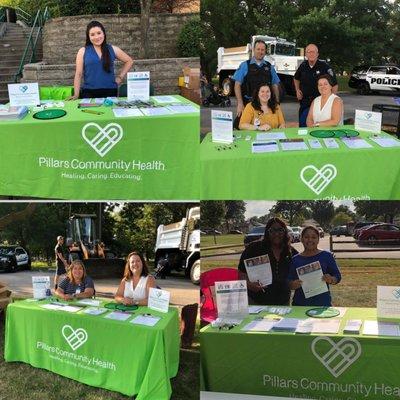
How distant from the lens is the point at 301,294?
304 centimetres

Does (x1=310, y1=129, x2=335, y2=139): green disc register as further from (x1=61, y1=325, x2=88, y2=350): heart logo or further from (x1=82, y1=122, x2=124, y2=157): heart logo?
(x1=61, y1=325, x2=88, y2=350): heart logo

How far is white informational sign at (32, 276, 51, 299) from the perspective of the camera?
3369 millimetres

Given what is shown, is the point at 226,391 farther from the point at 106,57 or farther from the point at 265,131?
the point at 106,57

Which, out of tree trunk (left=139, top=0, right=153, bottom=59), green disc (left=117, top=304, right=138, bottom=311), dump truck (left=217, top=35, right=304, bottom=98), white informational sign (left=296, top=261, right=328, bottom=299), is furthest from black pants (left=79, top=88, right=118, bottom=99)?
white informational sign (left=296, top=261, right=328, bottom=299)

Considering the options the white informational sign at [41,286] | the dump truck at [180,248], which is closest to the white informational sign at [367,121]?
the dump truck at [180,248]

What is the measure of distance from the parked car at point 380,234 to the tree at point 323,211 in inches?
9.3

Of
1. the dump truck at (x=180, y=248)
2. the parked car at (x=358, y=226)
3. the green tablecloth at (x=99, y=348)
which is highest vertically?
the parked car at (x=358, y=226)

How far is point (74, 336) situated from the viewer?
10.7ft

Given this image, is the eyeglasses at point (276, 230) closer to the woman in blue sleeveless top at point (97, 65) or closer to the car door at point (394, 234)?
the car door at point (394, 234)

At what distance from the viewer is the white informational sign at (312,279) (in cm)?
295

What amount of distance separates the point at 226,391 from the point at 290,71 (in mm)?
1894

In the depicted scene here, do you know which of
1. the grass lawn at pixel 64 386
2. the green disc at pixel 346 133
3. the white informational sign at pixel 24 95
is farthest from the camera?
the grass lawn at pixel 64 386

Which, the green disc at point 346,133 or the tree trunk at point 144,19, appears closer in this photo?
the green disc at point 346,133

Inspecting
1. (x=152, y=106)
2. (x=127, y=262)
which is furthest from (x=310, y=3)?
(x=127, y=262)
